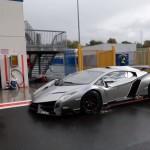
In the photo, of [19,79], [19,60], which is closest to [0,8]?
[19,60]

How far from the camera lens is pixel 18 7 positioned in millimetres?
13008

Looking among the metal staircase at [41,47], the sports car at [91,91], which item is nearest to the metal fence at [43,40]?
the metal staircase at [41,47]

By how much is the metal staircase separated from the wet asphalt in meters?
8.65

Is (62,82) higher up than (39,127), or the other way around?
(62,82)

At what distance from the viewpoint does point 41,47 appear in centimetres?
1557

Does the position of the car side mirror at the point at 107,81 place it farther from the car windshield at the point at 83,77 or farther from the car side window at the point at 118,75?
the car windshield at the point at 83,77

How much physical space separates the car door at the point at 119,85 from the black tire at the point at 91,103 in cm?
38

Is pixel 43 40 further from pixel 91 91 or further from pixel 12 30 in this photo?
pixel 91 91

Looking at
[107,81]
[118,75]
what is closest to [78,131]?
[107,81]

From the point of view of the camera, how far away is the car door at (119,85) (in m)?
7.21

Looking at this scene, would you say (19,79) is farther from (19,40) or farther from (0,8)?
(0,8)

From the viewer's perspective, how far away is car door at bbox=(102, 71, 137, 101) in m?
7.21

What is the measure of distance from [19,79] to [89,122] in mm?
7373

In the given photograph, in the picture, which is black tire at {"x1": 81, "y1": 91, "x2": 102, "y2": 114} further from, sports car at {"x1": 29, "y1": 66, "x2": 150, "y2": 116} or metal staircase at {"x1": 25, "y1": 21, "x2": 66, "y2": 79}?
metal staircase at {"x1": 25, "y1": 21, "x2": 66, "y2": 79}
